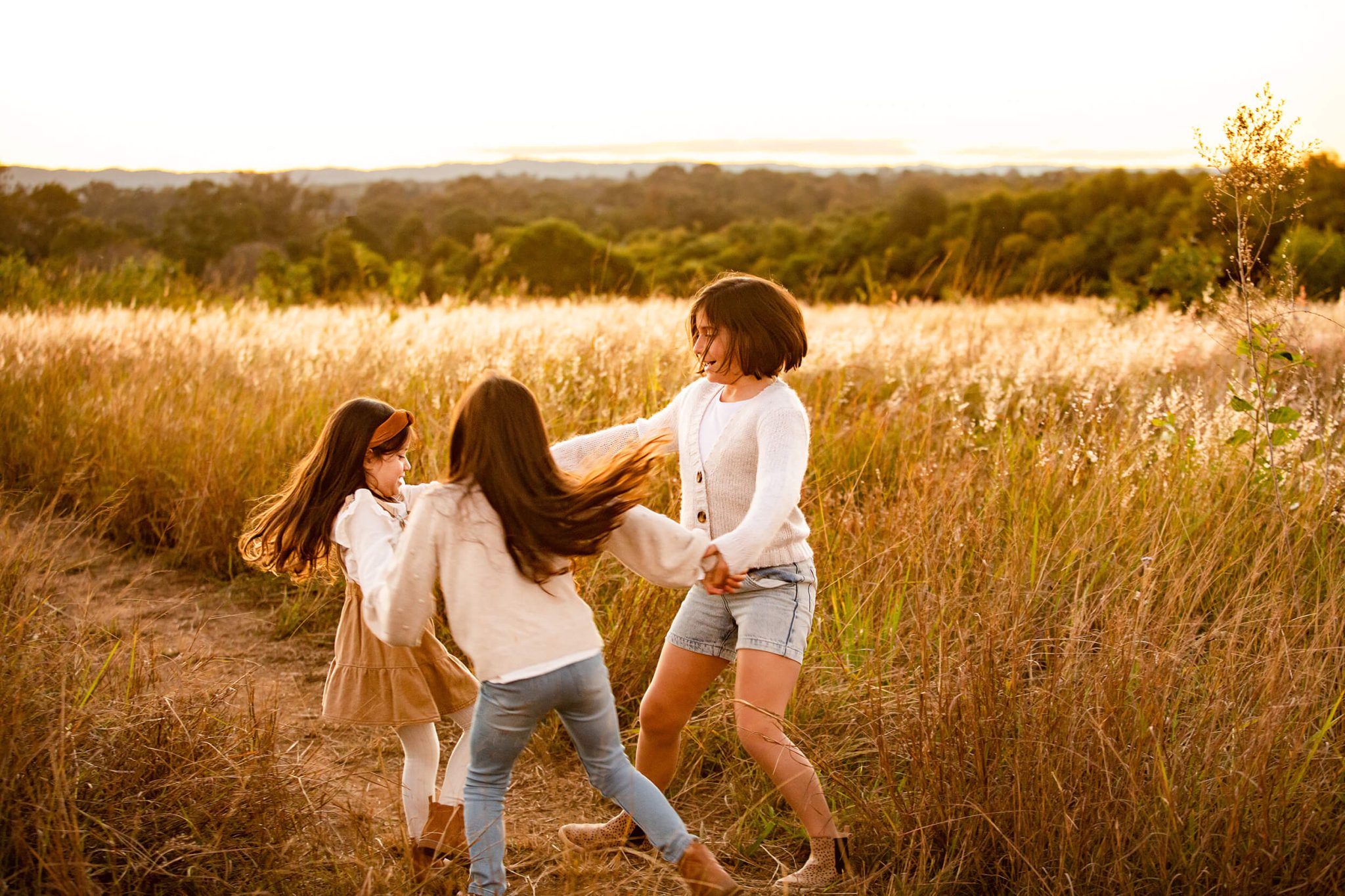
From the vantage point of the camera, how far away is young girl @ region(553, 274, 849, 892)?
228cm

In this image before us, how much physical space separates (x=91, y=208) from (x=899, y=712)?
17035mm

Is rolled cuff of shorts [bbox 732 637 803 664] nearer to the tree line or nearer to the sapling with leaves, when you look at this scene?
the sapling with leaves

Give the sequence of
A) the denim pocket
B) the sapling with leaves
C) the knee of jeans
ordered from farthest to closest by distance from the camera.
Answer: the sapling with leaves, the denim pocket, the knee of jeans

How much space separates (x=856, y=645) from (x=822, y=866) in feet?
3.43

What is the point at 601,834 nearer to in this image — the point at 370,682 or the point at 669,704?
the point at 669,704

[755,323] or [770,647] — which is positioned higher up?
[755,323]

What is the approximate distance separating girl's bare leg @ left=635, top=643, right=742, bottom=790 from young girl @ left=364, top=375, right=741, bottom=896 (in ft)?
1.24

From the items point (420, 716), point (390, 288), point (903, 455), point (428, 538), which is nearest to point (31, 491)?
point (420, 716)

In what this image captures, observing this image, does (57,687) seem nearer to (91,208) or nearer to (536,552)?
(536,552)

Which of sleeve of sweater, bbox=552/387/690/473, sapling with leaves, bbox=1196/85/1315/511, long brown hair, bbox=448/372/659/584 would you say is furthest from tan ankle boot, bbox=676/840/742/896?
sapling with leaves, bbox=1196/85/1315/511

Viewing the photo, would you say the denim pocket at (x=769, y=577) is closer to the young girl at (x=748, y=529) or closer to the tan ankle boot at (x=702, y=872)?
the young girl at (x=748, y=529)

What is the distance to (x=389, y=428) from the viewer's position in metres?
2.34

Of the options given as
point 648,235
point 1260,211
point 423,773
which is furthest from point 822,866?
point 648,235

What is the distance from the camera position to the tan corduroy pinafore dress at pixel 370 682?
2361mm
